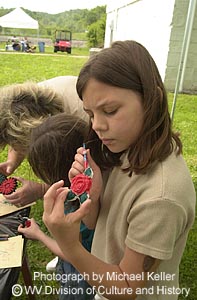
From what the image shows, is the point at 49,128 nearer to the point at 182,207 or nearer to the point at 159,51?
the point at 182,207

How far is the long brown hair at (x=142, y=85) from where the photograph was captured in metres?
0.74

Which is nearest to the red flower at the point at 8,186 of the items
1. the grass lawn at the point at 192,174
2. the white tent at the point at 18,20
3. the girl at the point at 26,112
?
the girl at the point at 26,112

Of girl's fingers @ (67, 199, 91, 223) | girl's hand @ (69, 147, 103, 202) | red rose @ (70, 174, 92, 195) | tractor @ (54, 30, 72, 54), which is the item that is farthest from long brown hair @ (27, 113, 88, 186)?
tractor @ (54, 30, 72, 54)

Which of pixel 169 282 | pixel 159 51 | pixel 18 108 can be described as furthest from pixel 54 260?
pixel 159 51

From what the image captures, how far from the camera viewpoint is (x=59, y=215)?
720 millimetres

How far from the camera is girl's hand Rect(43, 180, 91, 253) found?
723 millimetres

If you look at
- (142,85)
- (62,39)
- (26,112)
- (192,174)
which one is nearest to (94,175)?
(142,85)

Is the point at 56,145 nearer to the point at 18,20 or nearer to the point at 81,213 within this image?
the point at 81,213

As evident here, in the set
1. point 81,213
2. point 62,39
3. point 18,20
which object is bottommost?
point 62,39

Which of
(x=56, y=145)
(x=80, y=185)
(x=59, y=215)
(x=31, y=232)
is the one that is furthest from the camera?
(x=31, y=232)

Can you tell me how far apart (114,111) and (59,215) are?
28cm

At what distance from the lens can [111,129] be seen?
0.78 meters

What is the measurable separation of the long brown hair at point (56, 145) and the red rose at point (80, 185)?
24cm

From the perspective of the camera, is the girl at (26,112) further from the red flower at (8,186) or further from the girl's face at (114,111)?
the girl's face at (114,111)
